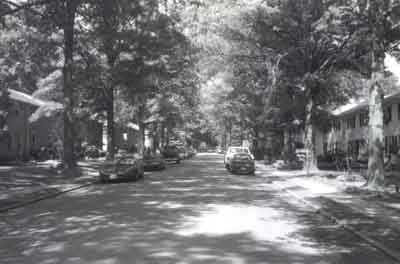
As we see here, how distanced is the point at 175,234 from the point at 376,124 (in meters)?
11.2

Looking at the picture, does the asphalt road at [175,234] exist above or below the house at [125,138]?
below

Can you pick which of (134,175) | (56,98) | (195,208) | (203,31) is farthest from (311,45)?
(56,98)

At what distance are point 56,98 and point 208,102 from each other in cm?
3142

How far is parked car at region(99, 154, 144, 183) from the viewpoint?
23828 millimetres

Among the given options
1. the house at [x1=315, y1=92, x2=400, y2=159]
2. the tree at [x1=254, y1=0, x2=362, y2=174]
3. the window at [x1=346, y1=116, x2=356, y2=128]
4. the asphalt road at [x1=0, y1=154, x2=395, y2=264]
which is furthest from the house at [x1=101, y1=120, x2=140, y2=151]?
the asphalt road at [x1=0, y1=154, x2=395, y2=264]

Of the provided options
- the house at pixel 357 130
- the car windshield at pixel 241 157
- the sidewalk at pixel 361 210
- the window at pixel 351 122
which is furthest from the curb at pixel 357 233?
the window at pixel 351 122

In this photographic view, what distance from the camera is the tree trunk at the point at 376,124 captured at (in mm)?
17453

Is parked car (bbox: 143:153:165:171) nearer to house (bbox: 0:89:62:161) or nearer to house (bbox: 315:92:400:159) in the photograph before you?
house (bbox: 0:89:62:161)

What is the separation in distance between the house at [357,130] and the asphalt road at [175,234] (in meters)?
19.5

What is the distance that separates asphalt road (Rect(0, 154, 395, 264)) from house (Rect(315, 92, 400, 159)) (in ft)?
63.9

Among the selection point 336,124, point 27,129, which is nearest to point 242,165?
point 27,129

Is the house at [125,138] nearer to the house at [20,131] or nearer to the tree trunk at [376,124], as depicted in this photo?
the house at [20,131]

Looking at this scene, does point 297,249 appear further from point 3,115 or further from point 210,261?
point 3,115

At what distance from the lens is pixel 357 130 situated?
47312mm
